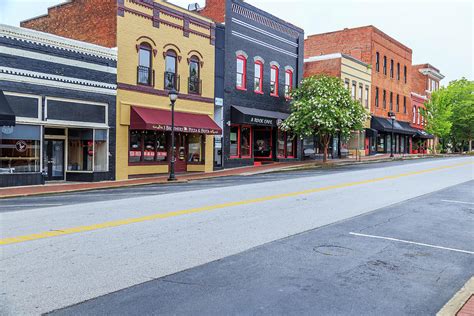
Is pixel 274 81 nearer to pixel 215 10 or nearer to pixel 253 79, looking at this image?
pixel 253 79

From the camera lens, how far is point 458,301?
16.4 feet

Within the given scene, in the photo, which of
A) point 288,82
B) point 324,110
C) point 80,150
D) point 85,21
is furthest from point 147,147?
point 288,82

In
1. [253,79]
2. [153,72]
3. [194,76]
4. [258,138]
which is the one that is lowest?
[258,138]

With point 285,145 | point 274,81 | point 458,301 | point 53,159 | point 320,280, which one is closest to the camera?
point 458,301

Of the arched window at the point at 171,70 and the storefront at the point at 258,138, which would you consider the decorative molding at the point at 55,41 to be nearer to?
the arched window at the point at 171,70

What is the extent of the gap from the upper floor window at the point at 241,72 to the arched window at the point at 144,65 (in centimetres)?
753

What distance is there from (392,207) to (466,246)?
154 inches

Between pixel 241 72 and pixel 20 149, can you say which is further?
pixel 241 72

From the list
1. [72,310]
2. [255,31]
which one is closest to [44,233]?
[72,310]

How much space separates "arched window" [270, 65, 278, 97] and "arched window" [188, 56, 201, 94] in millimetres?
7487

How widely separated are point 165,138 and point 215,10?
31.7ft

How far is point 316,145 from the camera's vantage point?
3778 cm

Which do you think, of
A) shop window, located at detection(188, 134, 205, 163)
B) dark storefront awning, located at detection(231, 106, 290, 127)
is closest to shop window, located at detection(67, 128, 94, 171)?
shop window, located at detection(188, 134, 205, 163)

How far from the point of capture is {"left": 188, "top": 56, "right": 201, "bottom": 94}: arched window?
85.9 feet
